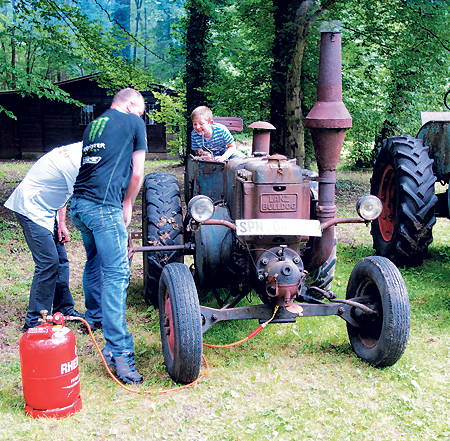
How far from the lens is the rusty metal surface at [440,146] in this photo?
21.4 feet

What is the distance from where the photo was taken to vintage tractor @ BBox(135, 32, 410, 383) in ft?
12.1

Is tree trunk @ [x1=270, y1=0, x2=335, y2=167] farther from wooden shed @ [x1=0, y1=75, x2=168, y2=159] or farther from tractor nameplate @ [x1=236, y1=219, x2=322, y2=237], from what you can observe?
wooden shed @ [x1=0, y1=75, x2=168, y2=159]

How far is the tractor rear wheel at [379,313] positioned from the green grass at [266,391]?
5.2 inches

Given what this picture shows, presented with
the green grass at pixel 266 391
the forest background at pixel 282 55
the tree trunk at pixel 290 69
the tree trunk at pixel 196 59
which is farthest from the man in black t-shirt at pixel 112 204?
the tree trunk at pixel 196 59

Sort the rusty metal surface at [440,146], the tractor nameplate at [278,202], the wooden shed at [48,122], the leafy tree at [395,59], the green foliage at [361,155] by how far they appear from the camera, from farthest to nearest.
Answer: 1. the wooden shed at [48,122]
2. the green foliage at [361,155]
3. the leafy tree at [395,59]
4. the rusty metal surface at [440,146]
5. the tractor nameplate at [278,202]

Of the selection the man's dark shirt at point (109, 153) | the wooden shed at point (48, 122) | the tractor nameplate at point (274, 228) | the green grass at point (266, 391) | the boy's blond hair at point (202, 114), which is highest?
the wooden shed at point (48, 122)

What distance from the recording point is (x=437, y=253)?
7.34m

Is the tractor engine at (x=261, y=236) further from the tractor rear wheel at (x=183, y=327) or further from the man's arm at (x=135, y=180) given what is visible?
the man's arm at (x=135, y=180)

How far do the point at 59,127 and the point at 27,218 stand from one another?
21659mm

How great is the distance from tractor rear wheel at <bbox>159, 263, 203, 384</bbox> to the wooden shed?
2137cm

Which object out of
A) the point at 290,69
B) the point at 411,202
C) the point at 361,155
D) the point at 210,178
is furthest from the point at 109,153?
the point at 361,155

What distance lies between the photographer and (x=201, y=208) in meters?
3.64

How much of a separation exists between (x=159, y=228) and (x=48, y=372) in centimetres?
200

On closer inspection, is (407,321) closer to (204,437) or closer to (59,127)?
(204,437)
